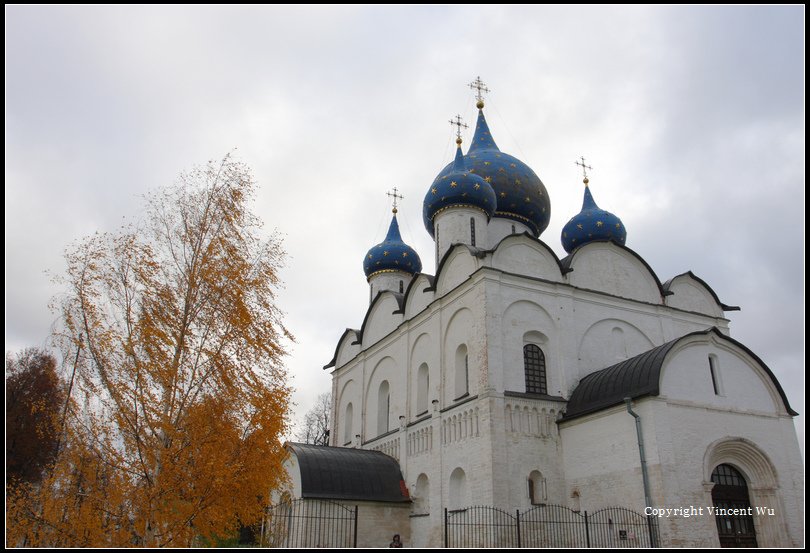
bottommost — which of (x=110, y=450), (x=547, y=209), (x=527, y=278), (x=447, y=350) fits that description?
(x=110, y=450)

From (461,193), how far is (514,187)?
315cm

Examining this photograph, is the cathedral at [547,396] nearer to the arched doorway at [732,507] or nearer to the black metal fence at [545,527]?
the arched doorway at [732,507]

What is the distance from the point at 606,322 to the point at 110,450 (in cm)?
1452

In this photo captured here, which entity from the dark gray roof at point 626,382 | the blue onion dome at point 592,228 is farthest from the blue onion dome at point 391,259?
the dark gray roof at point 626,382

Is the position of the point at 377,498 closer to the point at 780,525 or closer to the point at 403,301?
the point at 403,301

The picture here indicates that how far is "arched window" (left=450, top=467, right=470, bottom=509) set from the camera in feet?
53.3

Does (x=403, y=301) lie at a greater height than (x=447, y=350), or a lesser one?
greater

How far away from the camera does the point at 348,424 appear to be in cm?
2475

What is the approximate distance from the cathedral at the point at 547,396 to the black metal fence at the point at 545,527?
24cm

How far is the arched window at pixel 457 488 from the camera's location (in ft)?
53.3

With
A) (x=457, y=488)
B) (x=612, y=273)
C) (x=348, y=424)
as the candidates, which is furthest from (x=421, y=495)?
(x=612, y=273)

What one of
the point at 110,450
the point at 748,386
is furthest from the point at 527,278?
the point at 110,450

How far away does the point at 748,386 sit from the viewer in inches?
603

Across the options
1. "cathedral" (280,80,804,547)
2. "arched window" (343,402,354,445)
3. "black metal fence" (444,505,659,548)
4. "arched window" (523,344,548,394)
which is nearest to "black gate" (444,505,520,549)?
"black metal fence" (444,505,659,548)
